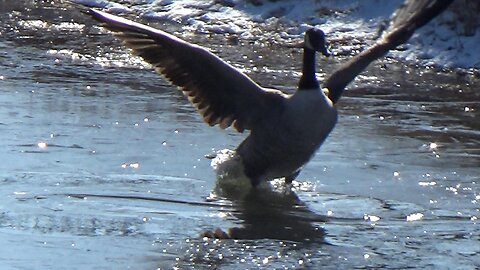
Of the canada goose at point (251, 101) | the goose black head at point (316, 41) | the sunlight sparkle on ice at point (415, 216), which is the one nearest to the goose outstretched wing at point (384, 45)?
the canada goose at point (251, 101)

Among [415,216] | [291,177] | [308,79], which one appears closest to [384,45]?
[308,79]

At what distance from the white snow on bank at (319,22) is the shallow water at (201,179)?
0.54 metres

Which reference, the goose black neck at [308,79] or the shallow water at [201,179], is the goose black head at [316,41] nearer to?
the goose black neck at [308,79]

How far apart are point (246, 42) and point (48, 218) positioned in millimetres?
7097

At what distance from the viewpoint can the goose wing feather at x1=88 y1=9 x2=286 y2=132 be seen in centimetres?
838

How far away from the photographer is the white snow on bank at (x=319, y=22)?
513 inches

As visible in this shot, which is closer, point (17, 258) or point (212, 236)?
point (17, 258)

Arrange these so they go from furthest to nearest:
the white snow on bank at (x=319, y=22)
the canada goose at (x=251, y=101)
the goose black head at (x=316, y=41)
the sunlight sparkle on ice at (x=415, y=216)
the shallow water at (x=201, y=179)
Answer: the white snow on bank at (x=319, y=22) < the goose black head at (x=316, y=41) < the canada goose at (x=251, y=101) < the sunlight sparkle on ice at (x=415, y=216) < the shallow water at (x=201, y=179)

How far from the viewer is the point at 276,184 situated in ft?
28.6

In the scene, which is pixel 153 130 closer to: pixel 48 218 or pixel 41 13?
pixel 48 218

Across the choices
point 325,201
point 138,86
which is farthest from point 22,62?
point 325,201

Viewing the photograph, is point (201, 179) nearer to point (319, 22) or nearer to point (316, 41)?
point (316, 41)

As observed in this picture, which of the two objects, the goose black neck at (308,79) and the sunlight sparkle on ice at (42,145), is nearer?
the goose black neck at (308,79)

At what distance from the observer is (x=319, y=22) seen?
46.8 feet
